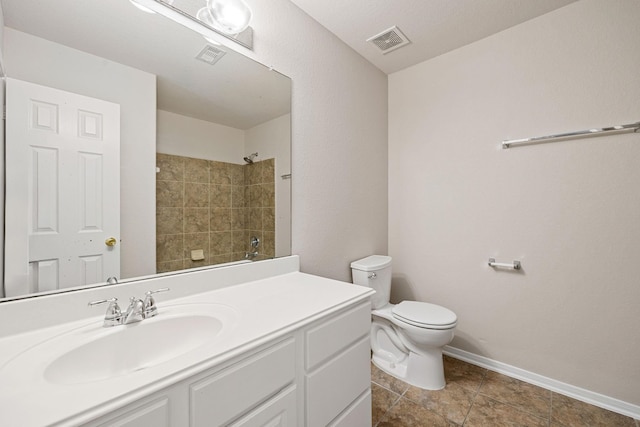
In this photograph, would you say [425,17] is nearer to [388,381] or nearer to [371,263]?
[371,263]

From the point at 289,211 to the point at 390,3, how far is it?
1.37 metres

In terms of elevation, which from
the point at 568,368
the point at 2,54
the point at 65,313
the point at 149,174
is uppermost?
the point at 2,54

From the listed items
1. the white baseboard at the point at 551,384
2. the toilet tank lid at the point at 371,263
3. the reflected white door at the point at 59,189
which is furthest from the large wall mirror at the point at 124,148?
the white baseboard at the point at 551,384

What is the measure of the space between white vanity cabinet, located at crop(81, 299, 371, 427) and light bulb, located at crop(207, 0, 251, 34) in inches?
52.2

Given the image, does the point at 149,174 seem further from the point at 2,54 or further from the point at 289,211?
the point at 289,211

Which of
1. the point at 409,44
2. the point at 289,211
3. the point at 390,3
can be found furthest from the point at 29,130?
the point at 409,44

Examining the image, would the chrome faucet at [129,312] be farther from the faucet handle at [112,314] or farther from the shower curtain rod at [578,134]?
the shower curtain rod at [578,134]

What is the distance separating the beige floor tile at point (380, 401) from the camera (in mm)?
1449

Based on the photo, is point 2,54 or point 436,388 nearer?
point 2,54

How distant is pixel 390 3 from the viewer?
1.56 meters

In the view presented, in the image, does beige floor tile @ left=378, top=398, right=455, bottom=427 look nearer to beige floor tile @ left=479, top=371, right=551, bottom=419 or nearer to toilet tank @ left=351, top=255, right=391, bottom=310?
beige floor tile @ left=479, top=371, right=551, bottom=419

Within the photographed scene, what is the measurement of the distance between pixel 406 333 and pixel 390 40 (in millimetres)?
2034

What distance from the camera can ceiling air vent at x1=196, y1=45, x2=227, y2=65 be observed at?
3.95 feet

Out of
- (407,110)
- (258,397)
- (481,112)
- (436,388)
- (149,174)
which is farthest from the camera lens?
(407,110)
